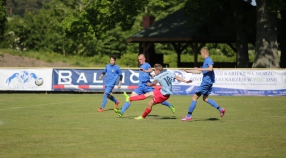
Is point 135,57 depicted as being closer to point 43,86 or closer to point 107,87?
point 43,86

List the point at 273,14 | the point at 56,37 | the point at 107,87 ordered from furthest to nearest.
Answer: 1. the point at 56,37
2. the point at 273,14
3. the point at 107,87

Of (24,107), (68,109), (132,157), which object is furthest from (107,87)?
(132,157)

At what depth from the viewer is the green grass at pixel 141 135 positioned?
35.2ft

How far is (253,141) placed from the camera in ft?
40.1

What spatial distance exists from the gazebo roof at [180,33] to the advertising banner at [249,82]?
1436 cm

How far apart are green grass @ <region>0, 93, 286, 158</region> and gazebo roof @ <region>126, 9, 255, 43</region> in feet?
91.5

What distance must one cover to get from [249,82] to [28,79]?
453 inches

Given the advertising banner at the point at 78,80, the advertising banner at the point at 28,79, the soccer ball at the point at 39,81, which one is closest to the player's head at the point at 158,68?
the advertising banner at the point at 78,80

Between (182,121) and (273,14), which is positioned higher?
(273,14)

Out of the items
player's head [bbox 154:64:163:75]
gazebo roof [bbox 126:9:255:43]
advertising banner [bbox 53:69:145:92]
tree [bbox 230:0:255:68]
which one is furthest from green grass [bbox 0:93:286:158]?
gazebo roof [bbox 126:9:255:43]

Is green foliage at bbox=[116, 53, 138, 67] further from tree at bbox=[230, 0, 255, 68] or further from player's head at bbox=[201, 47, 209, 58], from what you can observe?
player's head at bbox=[201, 47, 209, 58]

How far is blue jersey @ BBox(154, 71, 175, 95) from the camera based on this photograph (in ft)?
53.1

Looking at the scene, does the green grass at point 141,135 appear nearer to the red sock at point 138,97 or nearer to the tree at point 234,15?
the red sock at point 138,97

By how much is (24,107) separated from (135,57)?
1911 inches
